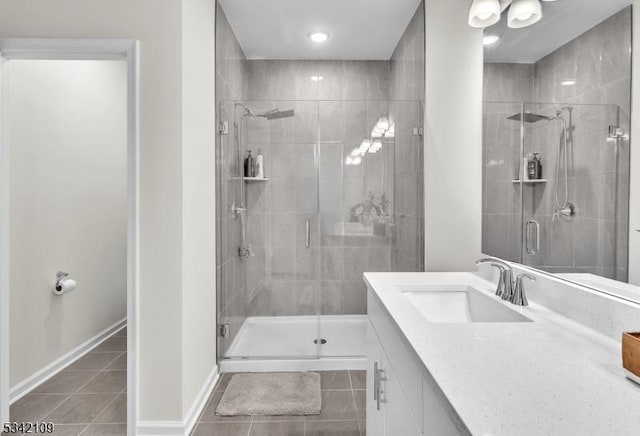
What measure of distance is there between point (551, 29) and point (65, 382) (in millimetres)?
3400

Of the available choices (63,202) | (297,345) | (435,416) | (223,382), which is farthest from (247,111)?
(435,416)

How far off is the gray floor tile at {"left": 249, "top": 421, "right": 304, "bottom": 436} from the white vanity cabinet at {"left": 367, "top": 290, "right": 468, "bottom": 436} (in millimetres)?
567

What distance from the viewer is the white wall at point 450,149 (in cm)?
224

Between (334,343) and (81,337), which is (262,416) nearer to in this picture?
(334,343)

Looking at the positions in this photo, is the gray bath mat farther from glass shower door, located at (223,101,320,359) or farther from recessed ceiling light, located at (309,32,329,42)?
recessed ceiling light, located at (309,32,329,42)

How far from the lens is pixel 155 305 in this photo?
1.82 meters

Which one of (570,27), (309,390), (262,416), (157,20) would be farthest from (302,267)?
(570,27)

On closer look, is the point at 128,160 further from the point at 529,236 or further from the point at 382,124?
the point at 382,124

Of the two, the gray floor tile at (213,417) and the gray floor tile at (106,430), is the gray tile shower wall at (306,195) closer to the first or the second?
the gray floor tile at (213,417)

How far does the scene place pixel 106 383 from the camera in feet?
7.93

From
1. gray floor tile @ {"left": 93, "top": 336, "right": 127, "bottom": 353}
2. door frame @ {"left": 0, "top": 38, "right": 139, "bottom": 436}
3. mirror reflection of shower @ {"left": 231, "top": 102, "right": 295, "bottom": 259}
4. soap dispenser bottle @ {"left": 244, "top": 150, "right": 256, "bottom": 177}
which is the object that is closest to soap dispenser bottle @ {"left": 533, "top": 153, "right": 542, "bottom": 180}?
door frame @ {"left": 0, "top": 38, "right": 139, "bottom": 436}

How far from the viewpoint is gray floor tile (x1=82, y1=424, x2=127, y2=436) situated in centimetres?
188

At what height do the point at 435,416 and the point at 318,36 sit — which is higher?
the point at 318,36

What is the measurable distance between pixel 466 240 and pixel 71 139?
3.00 metres
